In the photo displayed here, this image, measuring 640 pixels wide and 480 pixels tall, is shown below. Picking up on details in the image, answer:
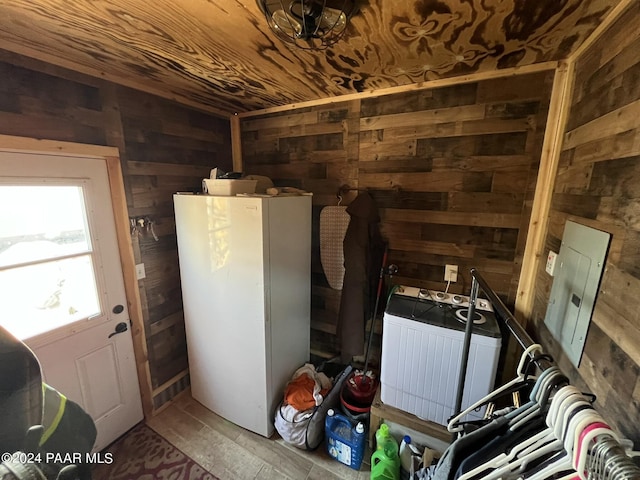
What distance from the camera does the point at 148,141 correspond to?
5.88 ft

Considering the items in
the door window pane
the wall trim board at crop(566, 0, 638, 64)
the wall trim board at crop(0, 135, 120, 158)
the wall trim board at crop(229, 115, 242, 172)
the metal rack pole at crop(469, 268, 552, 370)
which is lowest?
the metal rack pole at crop(469, 268, 552, 370)

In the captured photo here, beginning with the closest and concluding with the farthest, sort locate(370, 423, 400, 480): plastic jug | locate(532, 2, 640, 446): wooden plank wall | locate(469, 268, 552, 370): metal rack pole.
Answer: locate(469, 268, 552, 370): metal rack pole
locate(532, 2, 640, 446): wooden plank wall
locate(370, 423, 400, 480): plastic jug

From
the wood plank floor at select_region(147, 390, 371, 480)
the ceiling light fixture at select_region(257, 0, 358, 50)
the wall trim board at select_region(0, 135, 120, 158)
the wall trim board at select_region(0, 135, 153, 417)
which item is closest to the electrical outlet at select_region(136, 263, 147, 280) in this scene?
the wall trim board at select_region(0, 135, 153, 417)

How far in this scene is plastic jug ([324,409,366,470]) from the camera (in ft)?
5.25

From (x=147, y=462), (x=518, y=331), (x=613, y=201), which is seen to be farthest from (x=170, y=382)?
(x=613, y=201)

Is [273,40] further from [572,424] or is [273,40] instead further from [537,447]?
[537,447]

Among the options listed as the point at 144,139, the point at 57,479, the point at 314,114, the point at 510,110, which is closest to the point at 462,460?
the point at 57,479

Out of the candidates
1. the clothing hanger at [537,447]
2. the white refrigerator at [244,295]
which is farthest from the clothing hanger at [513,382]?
the white refrigerator at [244,295]

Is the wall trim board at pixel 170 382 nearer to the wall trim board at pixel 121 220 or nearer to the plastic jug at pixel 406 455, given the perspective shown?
the wall trim board at pixel 121 220

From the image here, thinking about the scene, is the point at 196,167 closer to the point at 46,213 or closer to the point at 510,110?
the point at 46,213

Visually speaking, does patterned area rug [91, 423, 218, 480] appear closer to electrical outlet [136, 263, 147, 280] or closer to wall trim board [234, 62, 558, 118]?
electrical outlet [136, 263, 147, 280]

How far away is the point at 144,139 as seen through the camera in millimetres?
1771

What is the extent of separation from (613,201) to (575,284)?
346 mm

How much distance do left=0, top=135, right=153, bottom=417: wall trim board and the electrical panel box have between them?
92.9 inches
